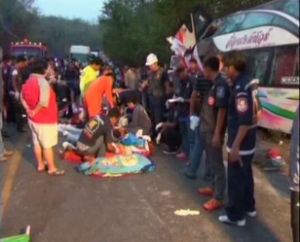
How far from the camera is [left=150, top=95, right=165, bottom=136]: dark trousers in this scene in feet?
28.6

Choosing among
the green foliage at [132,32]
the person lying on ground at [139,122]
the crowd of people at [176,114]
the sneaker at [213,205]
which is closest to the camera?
the crowd of people at [176,114]

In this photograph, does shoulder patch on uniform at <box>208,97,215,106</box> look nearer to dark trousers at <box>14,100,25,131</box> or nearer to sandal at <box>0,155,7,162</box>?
sandal at <box>0,155,7,162</box>

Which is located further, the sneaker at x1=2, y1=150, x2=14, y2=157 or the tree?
the sneaker at x1=2, y1=150, x2=14, y2=157

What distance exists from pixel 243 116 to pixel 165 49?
17588mm

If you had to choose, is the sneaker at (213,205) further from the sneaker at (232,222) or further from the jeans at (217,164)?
the sneaker at (232,222)

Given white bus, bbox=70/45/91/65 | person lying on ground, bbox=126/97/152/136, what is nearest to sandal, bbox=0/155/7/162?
person lying on ground, bbox=126/97/152/136

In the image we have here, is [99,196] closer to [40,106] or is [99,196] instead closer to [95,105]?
[40,106]

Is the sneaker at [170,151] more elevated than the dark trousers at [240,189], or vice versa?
the dark trousers at [240,189]

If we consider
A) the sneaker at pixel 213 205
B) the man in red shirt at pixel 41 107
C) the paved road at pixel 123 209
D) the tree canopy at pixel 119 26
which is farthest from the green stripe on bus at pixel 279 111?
the man in red shirt at pixel 41 107

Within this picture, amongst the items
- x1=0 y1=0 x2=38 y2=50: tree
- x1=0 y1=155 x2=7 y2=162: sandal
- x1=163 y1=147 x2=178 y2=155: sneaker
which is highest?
x1=0 y1=0 x2=38 y2=50: tree

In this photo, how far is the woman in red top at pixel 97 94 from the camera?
23.2 ft

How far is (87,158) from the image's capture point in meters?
7.11

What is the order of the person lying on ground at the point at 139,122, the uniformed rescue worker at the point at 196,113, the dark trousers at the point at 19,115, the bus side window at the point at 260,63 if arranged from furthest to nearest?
the dark trousers at the point at 19,115 < the person lying on ground at the point at 139,122 < the uniformed rescue worker at the point at 196,113 < the bus side window at the point at 260,63

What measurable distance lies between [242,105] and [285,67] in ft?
3.28
